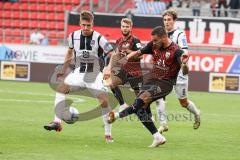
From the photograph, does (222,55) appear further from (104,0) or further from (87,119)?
(87,119)

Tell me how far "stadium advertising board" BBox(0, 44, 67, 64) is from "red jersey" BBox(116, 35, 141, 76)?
1375 centimetres

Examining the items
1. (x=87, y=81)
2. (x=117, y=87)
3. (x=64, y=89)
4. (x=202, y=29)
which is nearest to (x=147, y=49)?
(x=87, y=81)

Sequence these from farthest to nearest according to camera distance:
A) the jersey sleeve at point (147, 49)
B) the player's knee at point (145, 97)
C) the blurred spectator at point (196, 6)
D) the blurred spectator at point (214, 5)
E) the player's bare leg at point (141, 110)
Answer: the blurred spectator at point (196, 6) → the blurred spectator at point (214, 5) → the jersey sleeve at point (147, 49) → the player's knee at point (145, 97) → the player's bare leg at point (141, 110)

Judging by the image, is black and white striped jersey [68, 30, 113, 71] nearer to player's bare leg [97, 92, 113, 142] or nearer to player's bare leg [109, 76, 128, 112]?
player's bare leg [97, 92, 113, 142]

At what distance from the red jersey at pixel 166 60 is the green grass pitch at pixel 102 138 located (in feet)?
4.11

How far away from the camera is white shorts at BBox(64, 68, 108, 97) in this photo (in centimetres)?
1317

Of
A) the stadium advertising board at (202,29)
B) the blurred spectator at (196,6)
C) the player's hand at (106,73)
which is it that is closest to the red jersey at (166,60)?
the player's hand at (106,73)

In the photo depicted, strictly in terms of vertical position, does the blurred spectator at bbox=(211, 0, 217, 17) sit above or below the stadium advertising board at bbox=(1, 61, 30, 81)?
above

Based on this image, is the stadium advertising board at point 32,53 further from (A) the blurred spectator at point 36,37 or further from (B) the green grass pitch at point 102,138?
(B) the green grass pitch at point 102,138

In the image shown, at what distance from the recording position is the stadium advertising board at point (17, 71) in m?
29.8

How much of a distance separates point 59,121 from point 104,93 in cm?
99

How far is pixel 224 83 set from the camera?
89.9 feet

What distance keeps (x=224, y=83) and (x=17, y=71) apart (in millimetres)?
8598

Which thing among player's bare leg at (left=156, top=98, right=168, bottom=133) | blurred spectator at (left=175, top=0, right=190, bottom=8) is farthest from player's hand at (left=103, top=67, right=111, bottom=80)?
blurred spectator at (left=175, top=0, right=190, bottom=8)
